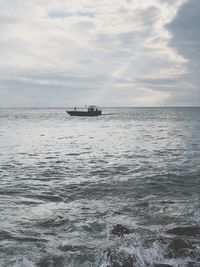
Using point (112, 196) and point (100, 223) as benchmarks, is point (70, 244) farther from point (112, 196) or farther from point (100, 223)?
point (112, 196)

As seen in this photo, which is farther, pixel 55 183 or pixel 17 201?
pixel 55 183

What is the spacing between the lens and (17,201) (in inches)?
500

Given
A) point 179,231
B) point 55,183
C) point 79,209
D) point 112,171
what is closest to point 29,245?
point 79,209

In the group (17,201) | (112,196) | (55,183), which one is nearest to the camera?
(17,201)

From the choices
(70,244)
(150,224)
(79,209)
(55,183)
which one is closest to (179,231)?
(150,224)

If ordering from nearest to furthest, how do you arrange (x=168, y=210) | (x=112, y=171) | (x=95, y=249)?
(x=95, y=249), (x=168, y=210), (x=112, y=171)

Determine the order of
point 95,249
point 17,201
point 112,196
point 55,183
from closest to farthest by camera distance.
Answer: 1. point 95,249
2. point 17,201
3. point 112,196
4. point 55,183

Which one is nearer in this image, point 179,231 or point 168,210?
point 179,231

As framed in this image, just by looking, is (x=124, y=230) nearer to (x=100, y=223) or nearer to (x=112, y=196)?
(x=100, y=223)

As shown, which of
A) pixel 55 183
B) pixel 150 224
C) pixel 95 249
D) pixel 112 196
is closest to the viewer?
pixel 95 249

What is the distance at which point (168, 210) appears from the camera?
11352mm

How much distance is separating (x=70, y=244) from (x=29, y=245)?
1.07m

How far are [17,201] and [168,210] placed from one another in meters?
5.78

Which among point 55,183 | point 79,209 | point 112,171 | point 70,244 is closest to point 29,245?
point 70,244
